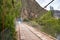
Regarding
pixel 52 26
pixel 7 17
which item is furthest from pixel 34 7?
pixel 7 17

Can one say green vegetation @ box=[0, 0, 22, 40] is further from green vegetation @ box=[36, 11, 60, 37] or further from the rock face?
green vegetation @ box=[36, 11, 60, 37]

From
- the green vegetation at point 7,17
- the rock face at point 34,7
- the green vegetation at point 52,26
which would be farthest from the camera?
the green vegetation at point 52,26

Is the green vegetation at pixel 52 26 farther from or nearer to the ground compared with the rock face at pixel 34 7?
nearer to the ground

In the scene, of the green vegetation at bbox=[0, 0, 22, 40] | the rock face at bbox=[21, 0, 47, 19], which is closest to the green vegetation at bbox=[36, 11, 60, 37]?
the rock face at bbox=[21, 0, 47, 19]

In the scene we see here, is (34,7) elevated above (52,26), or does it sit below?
above

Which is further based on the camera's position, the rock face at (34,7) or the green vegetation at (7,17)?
the rock face at (34,7)

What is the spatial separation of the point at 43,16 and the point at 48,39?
1808 cm

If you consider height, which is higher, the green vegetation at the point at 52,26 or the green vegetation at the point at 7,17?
the green vegetation at the point at 7,17

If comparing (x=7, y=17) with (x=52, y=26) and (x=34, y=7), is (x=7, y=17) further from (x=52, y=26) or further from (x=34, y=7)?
(x=34, y=7)

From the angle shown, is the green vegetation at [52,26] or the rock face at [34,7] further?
the green vegetation at [52,26]

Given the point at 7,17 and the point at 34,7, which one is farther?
the point at 34,7

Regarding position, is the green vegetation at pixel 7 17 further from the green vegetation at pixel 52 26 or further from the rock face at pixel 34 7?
the green vegetation at pixel 52 26

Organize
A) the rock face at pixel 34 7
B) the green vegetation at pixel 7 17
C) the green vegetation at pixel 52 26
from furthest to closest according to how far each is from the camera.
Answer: the green vegetation at pixel 52 26, the rock face at pixel 34 7, the green vegetation at pixel 7 17

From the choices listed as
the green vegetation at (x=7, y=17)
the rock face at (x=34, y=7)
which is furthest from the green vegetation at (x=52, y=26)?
the green vegetation at (x=7, y=17)
